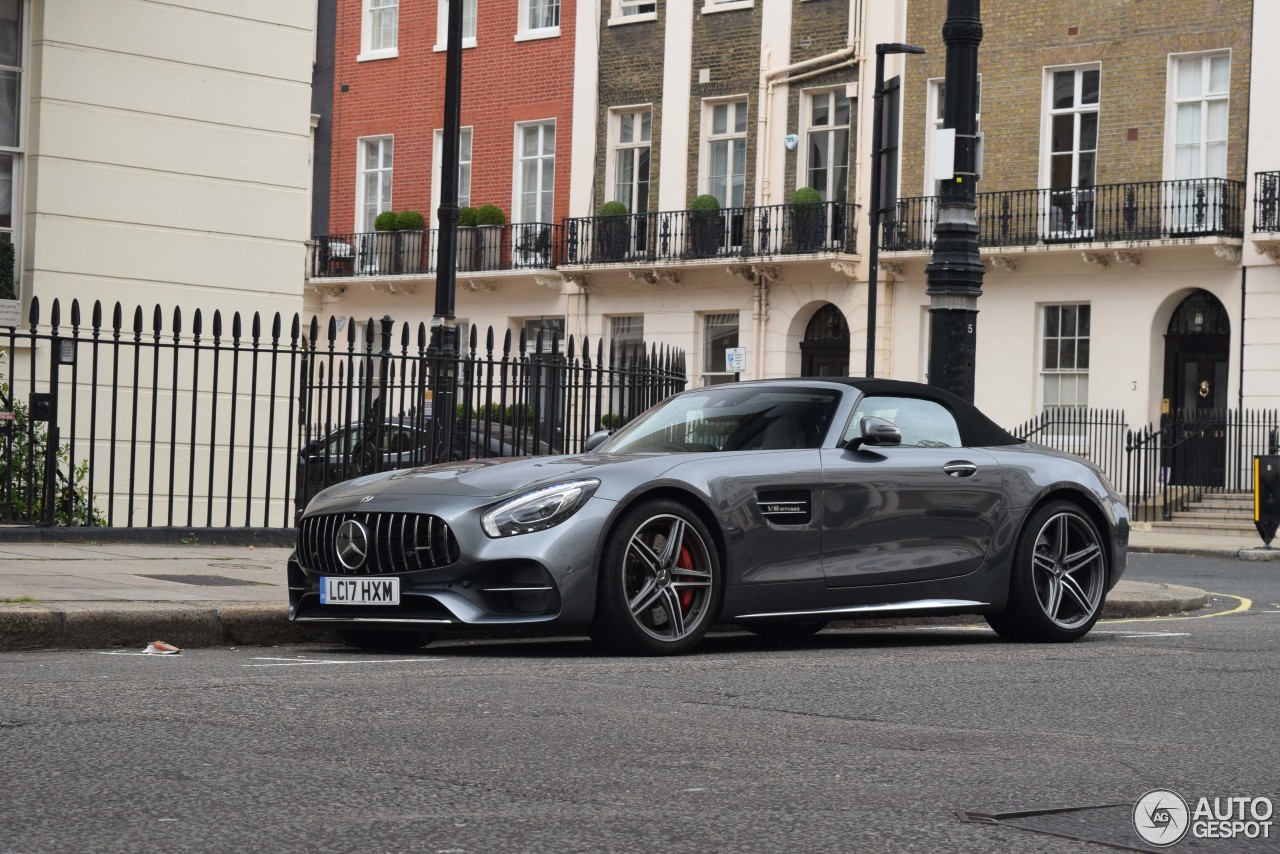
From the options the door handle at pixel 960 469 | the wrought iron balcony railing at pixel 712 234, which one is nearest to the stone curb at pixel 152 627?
the door handle at pixel 960 469

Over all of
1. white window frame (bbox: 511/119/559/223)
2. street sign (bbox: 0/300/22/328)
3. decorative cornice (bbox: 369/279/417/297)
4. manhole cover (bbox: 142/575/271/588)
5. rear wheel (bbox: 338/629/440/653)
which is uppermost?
white window frame (bbox: 511/119/559/223)

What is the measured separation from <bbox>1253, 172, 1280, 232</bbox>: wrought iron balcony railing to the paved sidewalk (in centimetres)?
1890

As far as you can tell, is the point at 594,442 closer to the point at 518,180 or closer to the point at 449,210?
the point at 449,210

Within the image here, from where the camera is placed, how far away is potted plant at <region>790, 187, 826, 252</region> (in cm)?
3625

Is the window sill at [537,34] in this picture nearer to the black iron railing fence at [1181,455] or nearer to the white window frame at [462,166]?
the white window frame at [462,166]

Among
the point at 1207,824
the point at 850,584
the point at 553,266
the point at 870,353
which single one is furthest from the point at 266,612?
the point at 553,266

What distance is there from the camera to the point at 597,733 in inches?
247

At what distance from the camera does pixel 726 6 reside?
37875 millimetres

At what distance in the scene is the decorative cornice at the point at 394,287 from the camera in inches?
1667

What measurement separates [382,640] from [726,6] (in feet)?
97.3

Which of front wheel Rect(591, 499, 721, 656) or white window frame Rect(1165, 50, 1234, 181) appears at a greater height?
white window frame Rect(1165, 50, 1234, 181)

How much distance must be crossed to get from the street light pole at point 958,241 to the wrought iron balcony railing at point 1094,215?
18.3 meters

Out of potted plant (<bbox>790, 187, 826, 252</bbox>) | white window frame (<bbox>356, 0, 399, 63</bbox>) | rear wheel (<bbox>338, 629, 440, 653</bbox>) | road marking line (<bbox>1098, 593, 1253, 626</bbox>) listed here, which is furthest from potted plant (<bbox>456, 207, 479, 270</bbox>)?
rear wheel (<bbox>338, 629, 440, 653</bbox>)

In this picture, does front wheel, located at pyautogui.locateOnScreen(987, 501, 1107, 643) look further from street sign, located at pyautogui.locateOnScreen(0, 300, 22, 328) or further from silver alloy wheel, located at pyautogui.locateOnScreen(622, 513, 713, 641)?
street sign, located at pyautogui.locateOnScreen(0, 300, 22, 328)
